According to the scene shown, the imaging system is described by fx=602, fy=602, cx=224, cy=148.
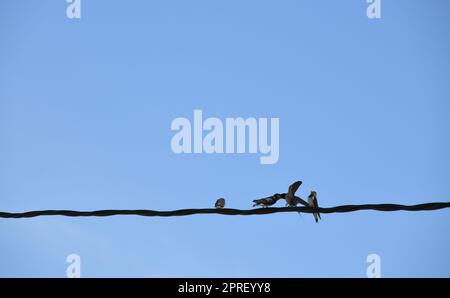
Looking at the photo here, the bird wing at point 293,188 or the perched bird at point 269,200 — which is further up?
the bird wing at point 293,188

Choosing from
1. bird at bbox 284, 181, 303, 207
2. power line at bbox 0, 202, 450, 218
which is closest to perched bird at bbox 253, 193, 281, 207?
bird at bbox 284, 181, 303, 207

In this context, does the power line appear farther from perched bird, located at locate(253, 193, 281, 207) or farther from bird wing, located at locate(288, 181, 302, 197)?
bird wing, located at locate(288, 181, 302, 197)

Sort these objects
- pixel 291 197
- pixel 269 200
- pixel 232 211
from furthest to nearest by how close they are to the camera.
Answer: pixel 291 197, pixel 269 200, pixel 232 211

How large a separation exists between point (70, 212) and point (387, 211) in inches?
82.3

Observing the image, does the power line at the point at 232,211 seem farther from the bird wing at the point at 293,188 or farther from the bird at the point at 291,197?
the bird wing at the point at 293,188

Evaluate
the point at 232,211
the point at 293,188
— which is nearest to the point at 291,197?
the point at 293,188

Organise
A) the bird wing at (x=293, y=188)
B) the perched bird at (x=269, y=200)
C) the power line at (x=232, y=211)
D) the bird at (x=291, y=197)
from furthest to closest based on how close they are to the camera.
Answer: the bird wing at (x=293, y=188) < the bird at (x=291, y=197) < the perched bird at (x=269, y=200) < the power line at (x=232, y=211)

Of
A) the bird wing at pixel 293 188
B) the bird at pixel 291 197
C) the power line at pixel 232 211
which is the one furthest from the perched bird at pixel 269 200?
the power line at pixel 232 211

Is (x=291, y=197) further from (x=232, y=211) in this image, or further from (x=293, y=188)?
(x=232, y=211)
